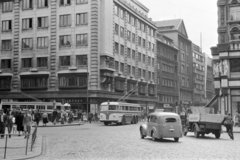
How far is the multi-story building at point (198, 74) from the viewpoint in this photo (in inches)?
4498

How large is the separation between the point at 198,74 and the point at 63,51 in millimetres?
66535

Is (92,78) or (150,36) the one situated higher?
(150,36)

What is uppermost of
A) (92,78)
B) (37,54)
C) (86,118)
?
(37,54)

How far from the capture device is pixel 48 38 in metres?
61.7

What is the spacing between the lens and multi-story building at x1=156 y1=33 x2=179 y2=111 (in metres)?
87.8

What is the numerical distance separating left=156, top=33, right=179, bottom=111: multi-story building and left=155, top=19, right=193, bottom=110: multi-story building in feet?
12.7

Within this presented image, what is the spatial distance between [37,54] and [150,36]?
2816cm

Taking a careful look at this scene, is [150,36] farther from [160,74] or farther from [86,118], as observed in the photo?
[86,118]

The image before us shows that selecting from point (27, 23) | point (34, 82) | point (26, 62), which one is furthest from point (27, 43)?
point (34, 82)

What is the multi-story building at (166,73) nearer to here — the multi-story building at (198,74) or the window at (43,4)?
the multi-story building at (198,74)

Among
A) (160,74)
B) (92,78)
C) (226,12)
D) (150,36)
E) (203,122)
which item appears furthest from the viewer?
(160,74)

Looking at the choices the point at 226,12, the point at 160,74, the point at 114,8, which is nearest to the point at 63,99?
the point at 114,8

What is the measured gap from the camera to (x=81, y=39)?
196ft

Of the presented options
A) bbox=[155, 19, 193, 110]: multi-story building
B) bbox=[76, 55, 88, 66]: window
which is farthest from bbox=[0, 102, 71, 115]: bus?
bbox=[155, 19, 193, 110]: multi-story building
